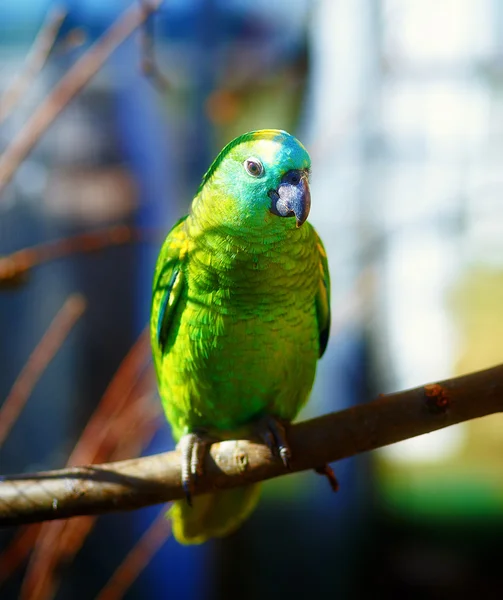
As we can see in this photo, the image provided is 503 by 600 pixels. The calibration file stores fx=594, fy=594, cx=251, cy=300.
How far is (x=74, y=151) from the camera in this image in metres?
1.61

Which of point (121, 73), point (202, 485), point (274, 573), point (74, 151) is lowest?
point (202, 485)

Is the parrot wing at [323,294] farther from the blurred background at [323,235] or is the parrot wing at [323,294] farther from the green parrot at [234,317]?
the blurred background at [323,235]

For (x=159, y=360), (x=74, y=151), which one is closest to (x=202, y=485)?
(x=159, y=360)

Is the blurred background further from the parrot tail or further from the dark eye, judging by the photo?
the dark eye

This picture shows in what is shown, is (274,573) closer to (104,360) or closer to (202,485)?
(104,360)

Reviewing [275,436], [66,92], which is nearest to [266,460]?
[275,436]

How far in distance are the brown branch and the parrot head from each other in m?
0.24

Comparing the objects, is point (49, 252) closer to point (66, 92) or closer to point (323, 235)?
point (66, 92)

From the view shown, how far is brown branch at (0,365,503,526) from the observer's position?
0.64m

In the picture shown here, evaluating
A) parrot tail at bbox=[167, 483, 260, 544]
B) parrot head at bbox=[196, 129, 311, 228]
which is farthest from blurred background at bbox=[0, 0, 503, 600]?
parrot head at bbox=[196, 129, 311, 228]

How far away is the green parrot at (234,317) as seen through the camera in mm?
688

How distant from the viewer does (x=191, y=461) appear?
72cm

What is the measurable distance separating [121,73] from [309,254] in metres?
1.09

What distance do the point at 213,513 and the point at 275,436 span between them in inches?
9.3
